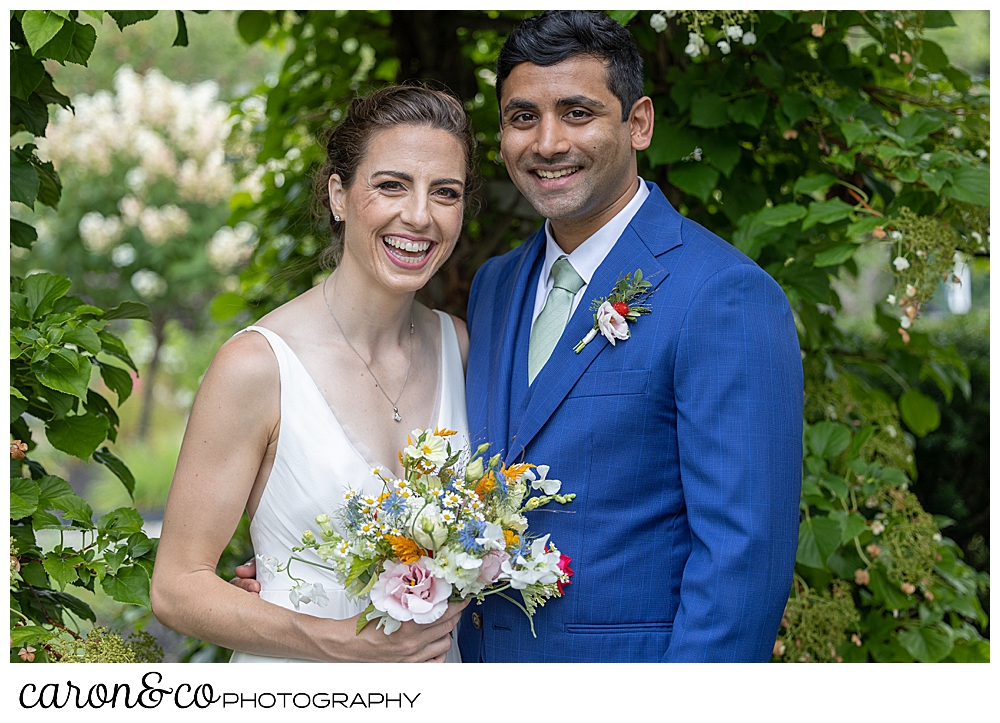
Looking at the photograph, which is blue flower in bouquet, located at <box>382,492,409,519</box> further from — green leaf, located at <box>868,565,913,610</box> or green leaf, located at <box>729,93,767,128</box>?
green leaf, located at <box>868,565,913,610</box>

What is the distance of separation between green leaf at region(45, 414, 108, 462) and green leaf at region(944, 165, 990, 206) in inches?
95.8

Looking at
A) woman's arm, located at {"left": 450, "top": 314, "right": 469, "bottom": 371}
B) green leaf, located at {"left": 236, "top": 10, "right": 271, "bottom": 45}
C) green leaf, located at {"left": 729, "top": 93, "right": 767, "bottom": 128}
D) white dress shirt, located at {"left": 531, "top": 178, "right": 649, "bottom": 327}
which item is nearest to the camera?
white dress shirt, located at {"left": 531, "top": 178, "right": 649, "bottom": 327}

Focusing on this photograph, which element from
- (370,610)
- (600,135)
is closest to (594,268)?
(600,135)

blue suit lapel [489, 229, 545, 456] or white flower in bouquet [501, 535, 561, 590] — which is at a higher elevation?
blue suit lapel [489, 229, 545, 456]

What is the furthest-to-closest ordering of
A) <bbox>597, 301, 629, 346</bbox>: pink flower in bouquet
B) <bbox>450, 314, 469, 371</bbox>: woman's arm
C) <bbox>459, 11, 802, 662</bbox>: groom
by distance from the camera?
<bbox>450, 314, 469, 371</bbox>: woman's arm → <bbox>597, 301, 629, 346</bbox>: pink flower in bouquet → <bbox>459, 11, 802, 662</bbox>: groom

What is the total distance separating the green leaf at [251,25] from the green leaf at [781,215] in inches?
84.5

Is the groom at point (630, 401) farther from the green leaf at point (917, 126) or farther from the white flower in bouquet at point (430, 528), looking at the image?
the green leaf at point (917, 126)

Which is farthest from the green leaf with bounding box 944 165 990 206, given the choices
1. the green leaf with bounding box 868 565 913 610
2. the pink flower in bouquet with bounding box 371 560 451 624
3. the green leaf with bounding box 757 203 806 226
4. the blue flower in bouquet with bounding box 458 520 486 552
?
the pink flower in bouquet with bounding box 371 560 451 624

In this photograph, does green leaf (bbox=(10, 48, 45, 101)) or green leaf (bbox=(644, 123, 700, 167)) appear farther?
green leaf (bbox=(644, 123, 700, 167))

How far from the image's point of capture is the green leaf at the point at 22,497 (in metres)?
1.98

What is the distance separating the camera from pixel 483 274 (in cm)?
251

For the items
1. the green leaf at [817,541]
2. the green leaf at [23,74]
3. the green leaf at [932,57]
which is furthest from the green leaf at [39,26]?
the green leaf at [932,57]

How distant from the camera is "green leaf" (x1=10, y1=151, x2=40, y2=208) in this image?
216cm

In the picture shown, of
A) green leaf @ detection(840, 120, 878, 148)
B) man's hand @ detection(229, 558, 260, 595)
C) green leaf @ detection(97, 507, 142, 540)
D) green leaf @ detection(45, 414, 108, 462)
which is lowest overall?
man's hand @ detection(229, 558, 260, 595)
